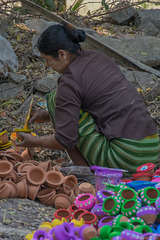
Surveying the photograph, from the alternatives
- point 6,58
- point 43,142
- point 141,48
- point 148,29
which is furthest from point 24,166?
point 148,29

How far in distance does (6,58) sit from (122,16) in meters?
3.69

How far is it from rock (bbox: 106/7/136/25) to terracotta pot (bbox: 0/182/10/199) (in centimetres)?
610

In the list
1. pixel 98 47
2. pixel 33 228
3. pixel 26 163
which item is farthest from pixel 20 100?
pixel 33 228

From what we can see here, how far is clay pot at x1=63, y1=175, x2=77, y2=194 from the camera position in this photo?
9.11ft

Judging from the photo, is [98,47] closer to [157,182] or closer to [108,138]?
[108,138]

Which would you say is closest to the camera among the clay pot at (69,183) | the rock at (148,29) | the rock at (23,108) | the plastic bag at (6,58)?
the clay pot at (69,183)

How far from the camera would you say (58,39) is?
9.57 ft

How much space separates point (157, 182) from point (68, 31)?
1429 mm

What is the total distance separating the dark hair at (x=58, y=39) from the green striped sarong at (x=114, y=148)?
55 centimetres

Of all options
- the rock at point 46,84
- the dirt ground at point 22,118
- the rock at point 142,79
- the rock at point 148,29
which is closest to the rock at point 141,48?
the rock at point 142,79

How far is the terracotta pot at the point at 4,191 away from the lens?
2.57 meters

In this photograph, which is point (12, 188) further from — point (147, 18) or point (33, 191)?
point (147, 18)

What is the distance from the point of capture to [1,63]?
515 cm

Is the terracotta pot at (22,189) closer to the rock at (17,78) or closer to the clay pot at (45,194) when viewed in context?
the clay pot at (45,194)
